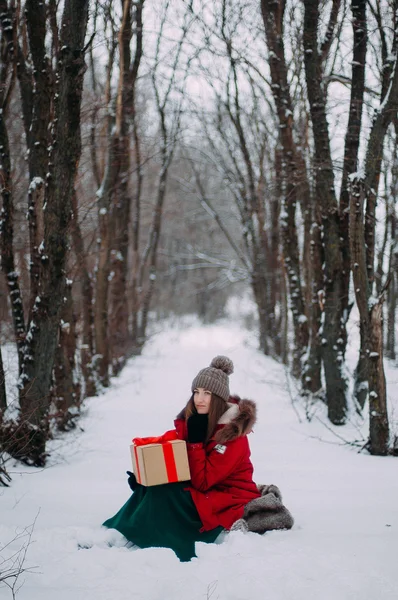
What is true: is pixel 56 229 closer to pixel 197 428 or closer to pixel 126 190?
pixel 197 428

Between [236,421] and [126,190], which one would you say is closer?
[236,421]

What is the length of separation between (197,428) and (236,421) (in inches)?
11.1

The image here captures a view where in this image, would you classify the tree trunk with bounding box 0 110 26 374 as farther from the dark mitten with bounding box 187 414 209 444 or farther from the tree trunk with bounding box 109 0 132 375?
the tree trunk with bounding box 109 0 132 375

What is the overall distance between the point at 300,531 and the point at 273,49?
805cm

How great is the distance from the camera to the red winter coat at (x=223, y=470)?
4023 millimetres

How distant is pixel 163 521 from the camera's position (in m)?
3.86

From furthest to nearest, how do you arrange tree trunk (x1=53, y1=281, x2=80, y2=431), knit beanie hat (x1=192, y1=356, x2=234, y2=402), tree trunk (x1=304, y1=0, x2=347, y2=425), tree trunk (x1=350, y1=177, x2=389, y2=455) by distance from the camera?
tree trunk (x1=53, y1=281, x2=80, y2=431) → tree trunk (x1=304, y1=0, x2=347, y2=425) → tree trunk (x1=350, y1=177, x2=389, y2=455) → knit beanie hat (x1=192, y1=356, x2=234, y2=402)

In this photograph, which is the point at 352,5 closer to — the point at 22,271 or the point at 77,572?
the point at 22,271

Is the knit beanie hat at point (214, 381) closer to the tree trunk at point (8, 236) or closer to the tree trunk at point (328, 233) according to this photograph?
the tree trunk at point (8, 236)

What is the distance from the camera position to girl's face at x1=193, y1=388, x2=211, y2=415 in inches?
164

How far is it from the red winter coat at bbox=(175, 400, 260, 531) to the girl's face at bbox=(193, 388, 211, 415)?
139mm

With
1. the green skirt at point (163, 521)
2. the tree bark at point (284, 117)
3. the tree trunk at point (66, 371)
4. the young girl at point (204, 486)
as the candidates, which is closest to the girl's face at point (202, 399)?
the young girl at point (204, 486)

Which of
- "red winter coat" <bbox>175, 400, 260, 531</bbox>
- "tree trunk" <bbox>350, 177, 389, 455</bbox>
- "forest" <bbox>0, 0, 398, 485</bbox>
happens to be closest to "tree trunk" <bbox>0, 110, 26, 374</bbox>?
"forest" <bbox>0, 0, 398, 485</bbox>

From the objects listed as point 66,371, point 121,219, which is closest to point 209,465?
point 66,371
